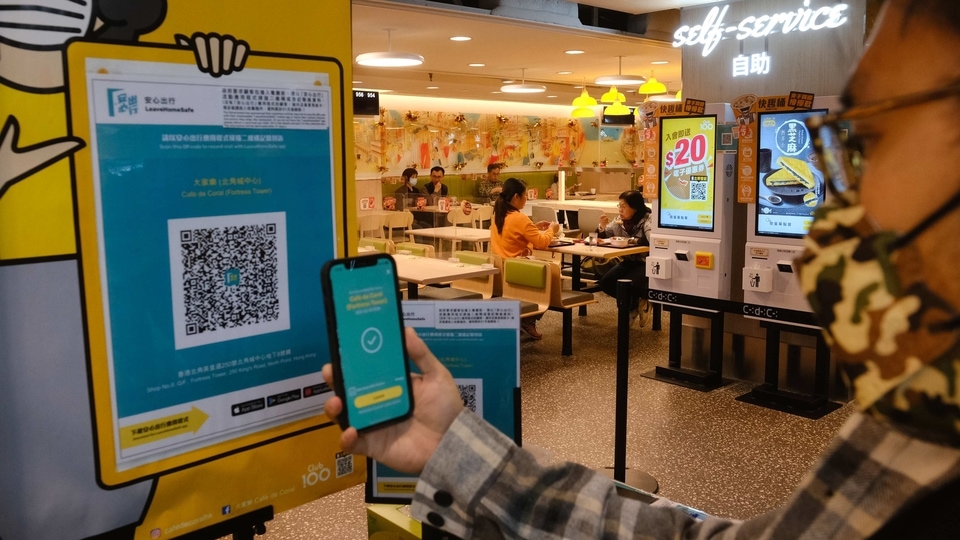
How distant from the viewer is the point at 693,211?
543 cm

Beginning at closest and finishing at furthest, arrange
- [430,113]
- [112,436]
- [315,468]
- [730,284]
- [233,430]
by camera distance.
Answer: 1. [112,436]
2. [233,430]
3. [315,468]
4. [730,284]
5. [430,113]

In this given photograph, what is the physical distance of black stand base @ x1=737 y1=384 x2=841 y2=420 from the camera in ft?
16.7

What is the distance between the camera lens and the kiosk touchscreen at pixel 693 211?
17.2 feet

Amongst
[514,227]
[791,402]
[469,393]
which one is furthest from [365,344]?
[514,227]

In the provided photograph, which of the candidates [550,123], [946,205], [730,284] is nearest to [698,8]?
[730,284]

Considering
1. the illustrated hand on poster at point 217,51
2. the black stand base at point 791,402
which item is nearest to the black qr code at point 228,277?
the illustrated hand on poster at point 217,51

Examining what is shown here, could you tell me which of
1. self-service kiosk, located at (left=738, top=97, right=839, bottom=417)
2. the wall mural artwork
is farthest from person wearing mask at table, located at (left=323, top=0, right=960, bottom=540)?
the wall mural artwork

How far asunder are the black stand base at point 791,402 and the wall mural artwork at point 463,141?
352 inches

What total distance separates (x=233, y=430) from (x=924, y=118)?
3.75 ft

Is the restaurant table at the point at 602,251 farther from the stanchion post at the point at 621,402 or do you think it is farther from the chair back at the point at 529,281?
the stanchion post at the point at 621,402

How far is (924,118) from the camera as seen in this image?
0.63 meters

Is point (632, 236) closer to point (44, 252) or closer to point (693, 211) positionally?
point (693, 211)

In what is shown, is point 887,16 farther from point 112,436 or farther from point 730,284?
point 730,284

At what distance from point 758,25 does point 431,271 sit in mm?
2992
